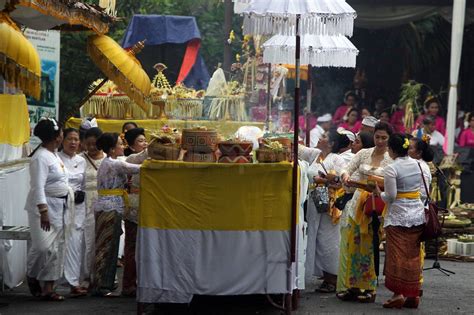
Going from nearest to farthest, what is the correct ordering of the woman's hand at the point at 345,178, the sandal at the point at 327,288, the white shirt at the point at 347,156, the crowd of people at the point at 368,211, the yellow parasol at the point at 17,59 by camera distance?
the yellow parasol at the point at 17,59 → the crowd of people at the point at 368,211 → the woman's hand at the point at 345,178 → the white shirt at the point at 347,156 → the sandal at the point at 327,288

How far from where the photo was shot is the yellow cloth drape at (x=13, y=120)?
36.1 feet

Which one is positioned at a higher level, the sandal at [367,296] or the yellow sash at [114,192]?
the yellow sash at [114,192]

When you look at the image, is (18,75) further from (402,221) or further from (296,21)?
(402,221)

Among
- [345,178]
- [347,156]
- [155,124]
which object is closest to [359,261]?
[345,178]

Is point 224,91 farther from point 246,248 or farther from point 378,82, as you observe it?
point 378,82

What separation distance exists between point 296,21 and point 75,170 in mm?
2881

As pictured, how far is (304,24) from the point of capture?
9.87 meters

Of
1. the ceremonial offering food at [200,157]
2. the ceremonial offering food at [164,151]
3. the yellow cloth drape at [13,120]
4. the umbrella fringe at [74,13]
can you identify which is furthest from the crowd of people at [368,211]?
the yellow cloth drape at [13,120]

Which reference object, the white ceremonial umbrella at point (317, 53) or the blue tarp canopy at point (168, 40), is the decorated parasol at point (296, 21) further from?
the blue tarp canopy at point (168, 40)

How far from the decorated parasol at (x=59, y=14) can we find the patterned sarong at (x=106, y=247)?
1953 millimetres

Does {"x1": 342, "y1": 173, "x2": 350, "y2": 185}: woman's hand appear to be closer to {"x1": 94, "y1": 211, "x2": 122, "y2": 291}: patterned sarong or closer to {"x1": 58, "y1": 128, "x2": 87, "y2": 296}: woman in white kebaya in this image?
{"x1": 94, "y1": 211, "x2": 122, "y2": 291}: patterned sarong

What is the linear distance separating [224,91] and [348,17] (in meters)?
5.84

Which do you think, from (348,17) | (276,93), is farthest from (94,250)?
(276,93)

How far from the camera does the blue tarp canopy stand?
67.6ft
